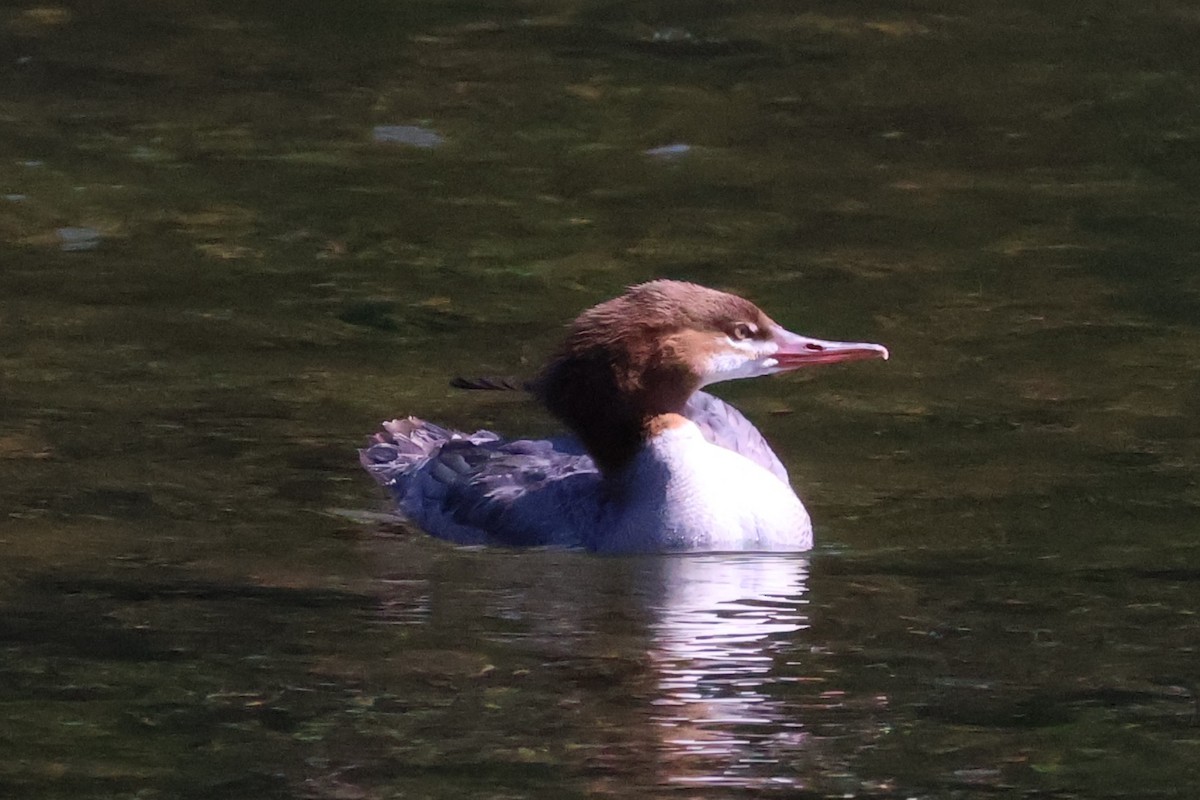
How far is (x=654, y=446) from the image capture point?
8.83 meters

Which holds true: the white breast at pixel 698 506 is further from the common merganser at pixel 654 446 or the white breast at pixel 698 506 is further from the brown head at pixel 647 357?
the brown head at pixel 647 357

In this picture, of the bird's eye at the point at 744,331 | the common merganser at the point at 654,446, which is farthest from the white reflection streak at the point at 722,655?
the bird's eye at the point at 744,331

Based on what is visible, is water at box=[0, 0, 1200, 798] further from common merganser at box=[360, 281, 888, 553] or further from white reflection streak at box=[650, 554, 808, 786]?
common merganser at box=[360, 281, 888, 553]

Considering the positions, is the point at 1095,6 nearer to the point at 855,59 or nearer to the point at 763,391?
the point at 855,59

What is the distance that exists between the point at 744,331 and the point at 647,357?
36 cm

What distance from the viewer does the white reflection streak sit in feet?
21.4

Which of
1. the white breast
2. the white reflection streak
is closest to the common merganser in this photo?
the white breast

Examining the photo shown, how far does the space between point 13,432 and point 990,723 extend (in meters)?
4.35

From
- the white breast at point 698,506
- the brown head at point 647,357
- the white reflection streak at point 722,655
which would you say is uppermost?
the brown head at point 647,357

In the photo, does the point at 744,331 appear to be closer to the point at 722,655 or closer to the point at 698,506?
the point at 698,506

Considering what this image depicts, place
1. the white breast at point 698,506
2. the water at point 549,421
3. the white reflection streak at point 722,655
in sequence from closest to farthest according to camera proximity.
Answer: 1. the white reflection streak at point 722,655
2. the water at point 549,421
3. the white breast at point 698,506

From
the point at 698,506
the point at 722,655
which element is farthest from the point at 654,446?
the point at 722,655

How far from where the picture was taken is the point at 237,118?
14.0 metres

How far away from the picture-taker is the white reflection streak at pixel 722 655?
257 inches
